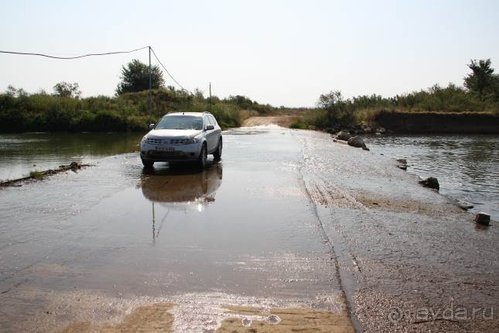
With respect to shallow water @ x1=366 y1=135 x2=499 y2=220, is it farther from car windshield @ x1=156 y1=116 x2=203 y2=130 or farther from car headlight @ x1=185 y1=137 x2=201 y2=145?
car windshield @ x1=156 y1=116 x2=203 y2=130

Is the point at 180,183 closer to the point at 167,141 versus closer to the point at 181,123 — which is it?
the point at 167,141

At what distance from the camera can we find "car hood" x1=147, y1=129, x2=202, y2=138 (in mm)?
13188

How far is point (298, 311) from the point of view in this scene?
14.0 feet

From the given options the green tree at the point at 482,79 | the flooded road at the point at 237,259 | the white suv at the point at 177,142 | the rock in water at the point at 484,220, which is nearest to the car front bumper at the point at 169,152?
the white suv at the point at 177,142

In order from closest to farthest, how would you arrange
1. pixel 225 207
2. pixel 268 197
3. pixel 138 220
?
pixel 138 220, pixel 225 207, pixel 268 197

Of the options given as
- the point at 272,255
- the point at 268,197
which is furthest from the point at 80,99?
the point at 272,255

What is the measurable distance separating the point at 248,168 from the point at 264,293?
31.9 ft

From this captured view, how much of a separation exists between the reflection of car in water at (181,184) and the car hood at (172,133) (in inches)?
43.0

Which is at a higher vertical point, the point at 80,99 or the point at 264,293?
the point at 80,99

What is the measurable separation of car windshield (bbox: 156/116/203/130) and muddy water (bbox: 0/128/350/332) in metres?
3.68

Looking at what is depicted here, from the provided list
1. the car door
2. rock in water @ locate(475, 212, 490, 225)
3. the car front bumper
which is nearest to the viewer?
rock in water @ locate(475, 212, 490, 225)

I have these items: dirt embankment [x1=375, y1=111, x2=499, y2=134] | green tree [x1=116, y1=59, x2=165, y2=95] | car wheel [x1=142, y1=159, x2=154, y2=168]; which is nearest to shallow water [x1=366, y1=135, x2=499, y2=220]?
car wheel [x1=142, y1=159, x2=154, y2=168]

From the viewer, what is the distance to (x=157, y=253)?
5.92 meters

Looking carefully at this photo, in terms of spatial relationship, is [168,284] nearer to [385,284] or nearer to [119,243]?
[119,243]
